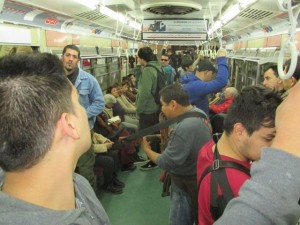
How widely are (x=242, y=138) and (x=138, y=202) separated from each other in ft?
10.2

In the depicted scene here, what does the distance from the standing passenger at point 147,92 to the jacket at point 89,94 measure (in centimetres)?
98

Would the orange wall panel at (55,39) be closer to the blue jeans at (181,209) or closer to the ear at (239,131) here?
the blue jeans at (181,209)

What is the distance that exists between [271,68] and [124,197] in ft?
9.19

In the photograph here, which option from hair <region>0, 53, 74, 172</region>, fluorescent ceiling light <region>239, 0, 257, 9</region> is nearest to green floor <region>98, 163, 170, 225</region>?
fluorescent ceiling light <region>239, 0, 257, 9</region>

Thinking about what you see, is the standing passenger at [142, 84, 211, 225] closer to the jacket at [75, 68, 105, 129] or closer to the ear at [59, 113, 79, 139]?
the jacket at [75, 68, 105, 129]

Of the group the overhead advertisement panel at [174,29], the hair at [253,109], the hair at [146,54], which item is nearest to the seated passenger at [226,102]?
the overhead advertisement panel at [174,29]

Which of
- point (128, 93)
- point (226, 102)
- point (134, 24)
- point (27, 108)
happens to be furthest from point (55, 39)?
point (27, 108)

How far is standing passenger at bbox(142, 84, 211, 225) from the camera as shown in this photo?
2.32 m

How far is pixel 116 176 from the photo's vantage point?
4812 mm

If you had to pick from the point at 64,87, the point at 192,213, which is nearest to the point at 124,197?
the point at 192,213

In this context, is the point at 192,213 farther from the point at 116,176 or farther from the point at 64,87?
the point at 116,176

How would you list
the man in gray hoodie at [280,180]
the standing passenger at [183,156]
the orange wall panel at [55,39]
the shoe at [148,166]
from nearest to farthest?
the man in gray hoodie at [280,180] → the standing passenger at [183,156] → the orange wall panel at [55,39] → the shoe at [148,166]

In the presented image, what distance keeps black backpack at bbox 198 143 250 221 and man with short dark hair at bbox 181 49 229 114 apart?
7.02 feet

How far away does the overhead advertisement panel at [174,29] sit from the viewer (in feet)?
20.0
